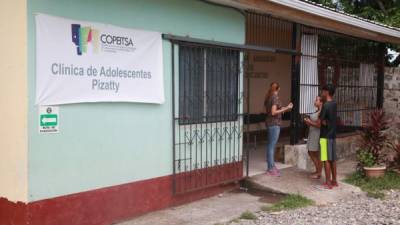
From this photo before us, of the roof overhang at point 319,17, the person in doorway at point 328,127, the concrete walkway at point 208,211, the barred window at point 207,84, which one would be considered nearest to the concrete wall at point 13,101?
the concrete walkway at point 208,211

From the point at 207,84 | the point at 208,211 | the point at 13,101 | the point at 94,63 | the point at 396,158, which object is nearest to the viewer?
the point at 13,101

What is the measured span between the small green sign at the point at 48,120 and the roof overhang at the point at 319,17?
122 inches

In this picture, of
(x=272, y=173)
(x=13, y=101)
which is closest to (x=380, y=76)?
(x=272, y=173)

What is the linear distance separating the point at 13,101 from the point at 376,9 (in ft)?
39.5

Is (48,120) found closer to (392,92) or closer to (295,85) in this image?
(295,85)

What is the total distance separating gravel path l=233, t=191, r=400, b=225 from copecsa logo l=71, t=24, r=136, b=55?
2626 millimetres

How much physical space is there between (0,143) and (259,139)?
27.1 ft

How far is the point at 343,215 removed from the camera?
6.62 meters

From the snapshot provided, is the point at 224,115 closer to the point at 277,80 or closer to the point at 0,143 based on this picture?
the point at 0,143

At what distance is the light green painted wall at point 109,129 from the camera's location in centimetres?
499

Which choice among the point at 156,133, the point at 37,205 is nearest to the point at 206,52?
the point at 156,133

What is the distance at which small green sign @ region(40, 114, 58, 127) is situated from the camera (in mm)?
4965

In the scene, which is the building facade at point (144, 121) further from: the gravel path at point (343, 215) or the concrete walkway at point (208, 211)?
the gravel path at point (343, 215)

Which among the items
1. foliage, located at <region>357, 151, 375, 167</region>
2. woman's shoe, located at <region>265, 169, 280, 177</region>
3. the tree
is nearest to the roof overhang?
the tree
